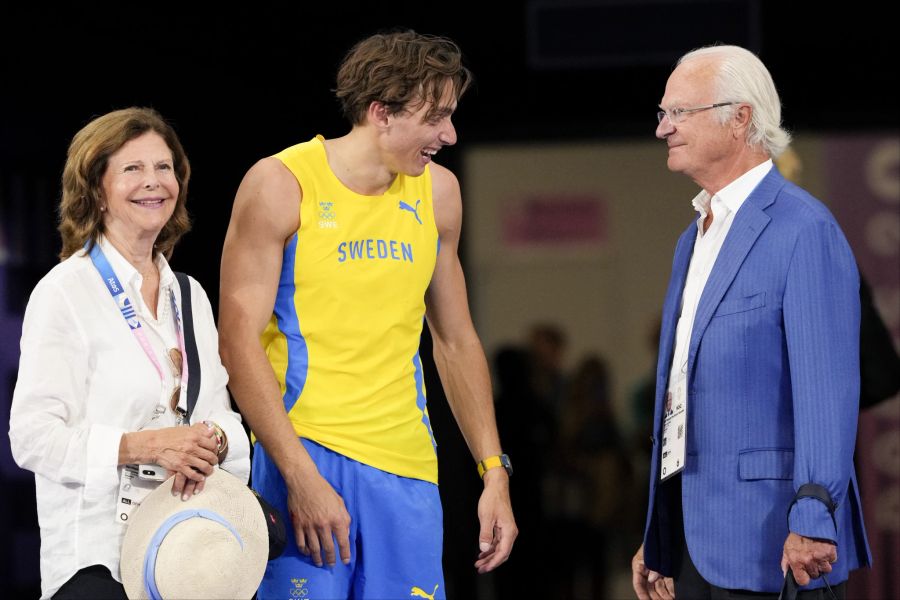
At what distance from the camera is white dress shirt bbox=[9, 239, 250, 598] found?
7.45 feet

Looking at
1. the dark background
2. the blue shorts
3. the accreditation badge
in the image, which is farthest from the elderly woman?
the dark background

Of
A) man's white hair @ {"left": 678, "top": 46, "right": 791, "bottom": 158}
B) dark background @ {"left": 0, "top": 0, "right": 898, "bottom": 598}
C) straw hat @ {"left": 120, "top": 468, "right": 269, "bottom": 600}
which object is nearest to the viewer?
straw hat @ {"left": 120, "top": 468, "right": 269, "bottom": 600}

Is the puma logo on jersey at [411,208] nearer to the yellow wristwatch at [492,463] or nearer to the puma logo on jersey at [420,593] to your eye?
the yellow wristwatch at [492,463]

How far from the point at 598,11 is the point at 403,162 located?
107 inches

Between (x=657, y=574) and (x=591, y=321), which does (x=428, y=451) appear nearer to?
(x=657, y=574)

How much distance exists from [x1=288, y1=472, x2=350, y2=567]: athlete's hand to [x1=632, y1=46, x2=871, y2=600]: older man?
634mm

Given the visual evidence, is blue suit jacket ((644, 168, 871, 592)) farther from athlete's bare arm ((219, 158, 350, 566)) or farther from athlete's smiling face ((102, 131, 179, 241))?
athlete's smiling face ((102, 131, 179, 241))

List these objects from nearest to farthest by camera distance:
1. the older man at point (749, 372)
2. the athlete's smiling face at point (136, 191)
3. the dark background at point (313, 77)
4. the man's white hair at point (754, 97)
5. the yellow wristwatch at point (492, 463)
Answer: the older man at point (749, 372) < the athlete's smiling face at point (136, 191) < the man's white hair at point (754, 97) < the yellow wristwatch at point (492, 463) < the dark background at point (313, 77)

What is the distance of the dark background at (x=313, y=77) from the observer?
5312 millimetres

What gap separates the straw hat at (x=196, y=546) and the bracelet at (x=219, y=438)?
7 centimetres

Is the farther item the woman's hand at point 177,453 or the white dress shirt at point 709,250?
the white dress shirt at point 709,250

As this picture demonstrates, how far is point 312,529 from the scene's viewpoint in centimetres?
265

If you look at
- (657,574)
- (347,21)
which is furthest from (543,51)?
(657,574)

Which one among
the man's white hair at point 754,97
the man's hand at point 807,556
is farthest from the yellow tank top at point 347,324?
the man's hand at point 807,556
